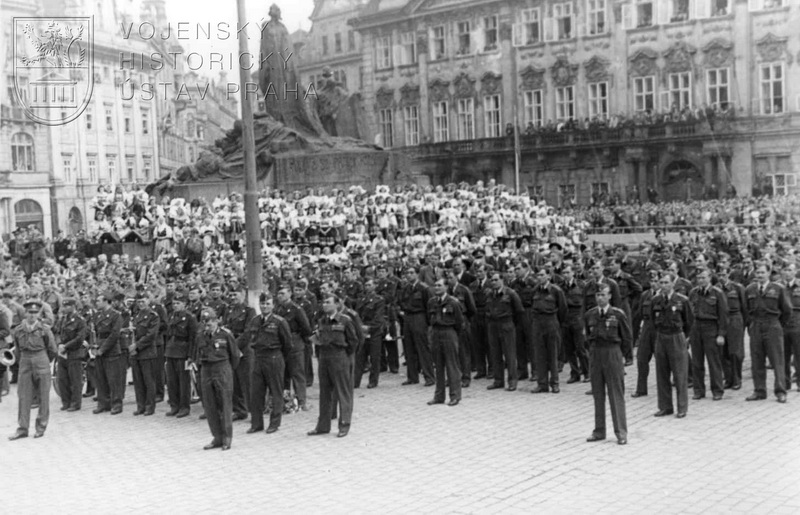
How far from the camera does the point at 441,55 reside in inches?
2270

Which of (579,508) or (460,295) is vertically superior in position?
(460,295)

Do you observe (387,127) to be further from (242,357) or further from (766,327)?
(766,327)

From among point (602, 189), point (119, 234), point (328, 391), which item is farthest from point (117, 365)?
point (602, 189)

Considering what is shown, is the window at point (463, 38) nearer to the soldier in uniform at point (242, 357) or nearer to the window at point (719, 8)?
the window at point (719, 8)

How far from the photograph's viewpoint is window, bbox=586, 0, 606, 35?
51.1 metres

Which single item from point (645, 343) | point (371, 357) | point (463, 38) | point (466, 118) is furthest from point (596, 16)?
point (645, 343)

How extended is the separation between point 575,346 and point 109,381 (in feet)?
22.9

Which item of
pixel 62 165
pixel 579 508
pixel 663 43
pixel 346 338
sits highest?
pixel 663 43

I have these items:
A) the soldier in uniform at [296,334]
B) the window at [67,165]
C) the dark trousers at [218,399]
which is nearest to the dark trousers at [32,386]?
the dark trousers at [218,399]

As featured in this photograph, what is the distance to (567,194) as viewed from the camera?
173 ft

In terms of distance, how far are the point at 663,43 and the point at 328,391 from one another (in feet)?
131

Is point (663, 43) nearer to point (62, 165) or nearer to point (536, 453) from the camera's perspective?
point (62, 165)

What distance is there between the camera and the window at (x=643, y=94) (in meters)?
50.0

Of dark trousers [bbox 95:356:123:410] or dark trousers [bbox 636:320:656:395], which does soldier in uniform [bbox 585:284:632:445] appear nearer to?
dark trousers [bbox 636:320:656:395]
